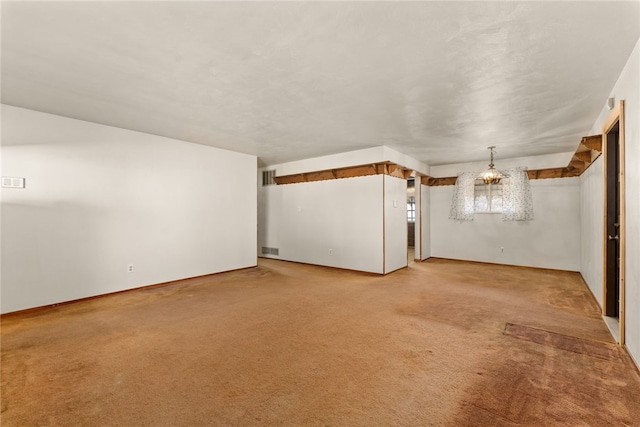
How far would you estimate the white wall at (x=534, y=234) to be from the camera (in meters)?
6.04

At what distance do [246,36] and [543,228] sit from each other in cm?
707

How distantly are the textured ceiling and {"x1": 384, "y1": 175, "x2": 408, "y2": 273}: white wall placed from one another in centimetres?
170

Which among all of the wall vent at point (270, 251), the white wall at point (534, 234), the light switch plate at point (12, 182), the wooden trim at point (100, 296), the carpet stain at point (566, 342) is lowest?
the wooden trim at point (100, 296)

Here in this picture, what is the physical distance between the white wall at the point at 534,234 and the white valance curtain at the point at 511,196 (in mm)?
122

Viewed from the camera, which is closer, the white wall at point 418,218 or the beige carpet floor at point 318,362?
the beige carpet floor at point 318,362

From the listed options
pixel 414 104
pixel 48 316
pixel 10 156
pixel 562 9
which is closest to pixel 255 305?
pixel 48 316

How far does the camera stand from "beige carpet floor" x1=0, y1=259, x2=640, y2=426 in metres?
1.81

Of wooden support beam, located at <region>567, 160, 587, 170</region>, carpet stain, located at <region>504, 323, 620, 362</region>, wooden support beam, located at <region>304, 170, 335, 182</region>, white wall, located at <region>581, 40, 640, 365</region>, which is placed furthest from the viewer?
wooden support beam, located at <region>304, 170, 335, 182</region>

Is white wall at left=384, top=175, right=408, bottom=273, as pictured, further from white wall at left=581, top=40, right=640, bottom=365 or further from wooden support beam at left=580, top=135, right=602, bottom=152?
white wall at left=581, top=40, right=640, bottom=365

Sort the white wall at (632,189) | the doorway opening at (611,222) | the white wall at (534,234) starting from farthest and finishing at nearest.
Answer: the white wall at (534,234) < the doorway opening at (611,222) < the white wall at (632,189)

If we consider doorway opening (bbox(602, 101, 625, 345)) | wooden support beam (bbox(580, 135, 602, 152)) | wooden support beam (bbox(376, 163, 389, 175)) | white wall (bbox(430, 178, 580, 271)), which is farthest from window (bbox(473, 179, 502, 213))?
doorway opening (bbox(602, 101, 625, 345))

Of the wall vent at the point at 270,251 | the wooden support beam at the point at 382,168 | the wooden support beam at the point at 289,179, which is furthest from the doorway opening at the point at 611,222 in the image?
the wall vent at the point at 270,251

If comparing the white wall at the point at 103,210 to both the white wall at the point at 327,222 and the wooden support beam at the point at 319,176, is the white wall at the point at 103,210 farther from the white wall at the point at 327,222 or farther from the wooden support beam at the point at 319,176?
the wooden support beam at the point at 319,176

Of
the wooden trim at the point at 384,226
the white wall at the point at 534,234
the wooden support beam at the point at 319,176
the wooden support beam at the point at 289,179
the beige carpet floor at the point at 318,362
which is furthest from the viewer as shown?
the wooden support beam at the point at 289,179
